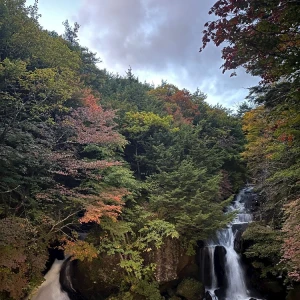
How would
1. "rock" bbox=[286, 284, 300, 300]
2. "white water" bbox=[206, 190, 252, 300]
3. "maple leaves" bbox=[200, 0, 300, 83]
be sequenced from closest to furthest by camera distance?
1. "maple leaves" bbox=[200, 0, 300, 83]
2. "rock" bbox=[286, 284, 300, 300]
3. "white water" bbox=[206, 190, 252, 300]

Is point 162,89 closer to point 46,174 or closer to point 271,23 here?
point 46,174

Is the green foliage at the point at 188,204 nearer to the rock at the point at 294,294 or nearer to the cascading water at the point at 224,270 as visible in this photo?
the cascading water at the point at 224,270

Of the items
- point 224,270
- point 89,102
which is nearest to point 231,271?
point 224,270

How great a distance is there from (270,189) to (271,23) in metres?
8.11

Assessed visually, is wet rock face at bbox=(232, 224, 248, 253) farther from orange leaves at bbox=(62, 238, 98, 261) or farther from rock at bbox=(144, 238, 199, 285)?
orange leaves at bbox=(62, 238, 98, 261)

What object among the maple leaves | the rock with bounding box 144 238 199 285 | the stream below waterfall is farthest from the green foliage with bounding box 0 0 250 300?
the maple leaves

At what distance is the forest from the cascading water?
3.15ft

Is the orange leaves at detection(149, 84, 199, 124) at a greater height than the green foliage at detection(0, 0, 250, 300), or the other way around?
the orange leaves at detection(149, 84, 199, 124)

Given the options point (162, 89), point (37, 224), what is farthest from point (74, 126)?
point (162, 89)

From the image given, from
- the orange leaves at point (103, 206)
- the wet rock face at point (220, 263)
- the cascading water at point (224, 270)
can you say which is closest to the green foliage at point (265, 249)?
the cascading water at point (224, 270)

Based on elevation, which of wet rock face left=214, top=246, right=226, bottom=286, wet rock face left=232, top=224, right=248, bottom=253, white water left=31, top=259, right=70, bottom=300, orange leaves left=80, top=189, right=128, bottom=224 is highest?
orange leaves left=80, top=189, right=128, bottom=224

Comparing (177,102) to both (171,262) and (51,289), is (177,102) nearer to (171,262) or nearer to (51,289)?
(171,262)

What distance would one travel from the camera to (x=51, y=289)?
1009 centimetres

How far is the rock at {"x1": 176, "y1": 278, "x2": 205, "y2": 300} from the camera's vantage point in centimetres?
1073
